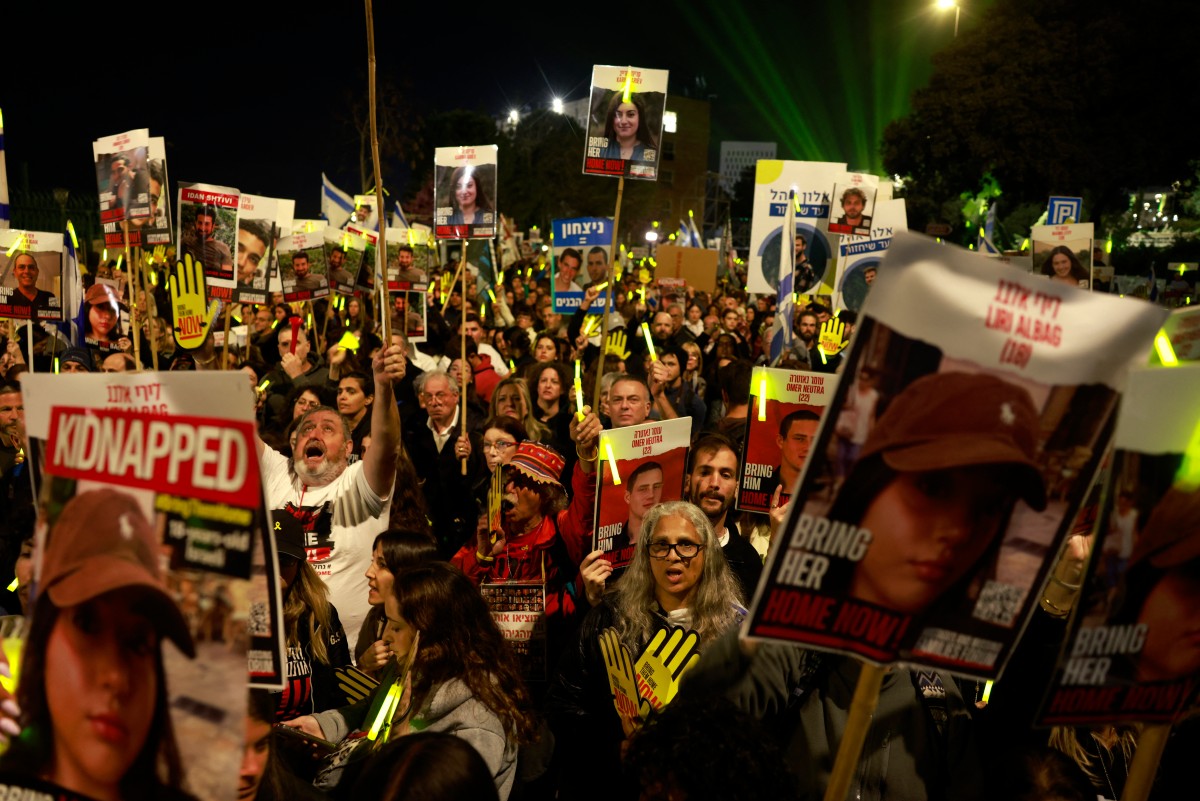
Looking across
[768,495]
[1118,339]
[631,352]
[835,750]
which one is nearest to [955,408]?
[1118,339]

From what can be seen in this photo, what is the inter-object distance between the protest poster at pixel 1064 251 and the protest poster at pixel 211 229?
28.8ft

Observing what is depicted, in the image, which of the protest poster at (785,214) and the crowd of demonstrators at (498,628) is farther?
the protest poster at (785,214)

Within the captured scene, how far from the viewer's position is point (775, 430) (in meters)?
5.12

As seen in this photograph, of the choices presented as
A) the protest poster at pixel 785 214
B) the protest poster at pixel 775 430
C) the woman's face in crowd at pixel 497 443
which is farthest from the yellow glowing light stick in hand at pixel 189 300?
the protest poster at pixel 775 430

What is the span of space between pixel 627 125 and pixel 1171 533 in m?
6.43

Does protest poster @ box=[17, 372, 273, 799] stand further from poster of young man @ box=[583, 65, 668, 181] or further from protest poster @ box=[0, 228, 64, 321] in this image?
protest poster @ box=[0, 228, 64, 321]

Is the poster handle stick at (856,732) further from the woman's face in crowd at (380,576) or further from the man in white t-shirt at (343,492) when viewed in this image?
the man in white t-shirt at (343,492)

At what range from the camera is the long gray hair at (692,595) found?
375 cm

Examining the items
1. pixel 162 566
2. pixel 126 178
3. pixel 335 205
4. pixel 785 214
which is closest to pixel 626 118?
pixel 785 214

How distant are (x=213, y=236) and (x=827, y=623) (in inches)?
365

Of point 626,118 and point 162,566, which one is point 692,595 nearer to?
point 162,566

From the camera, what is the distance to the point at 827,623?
220 centimetres

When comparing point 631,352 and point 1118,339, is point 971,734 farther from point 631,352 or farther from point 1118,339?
point 631,352

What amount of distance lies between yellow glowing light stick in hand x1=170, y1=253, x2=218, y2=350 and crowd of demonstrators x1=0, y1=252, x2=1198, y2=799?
1.66m
